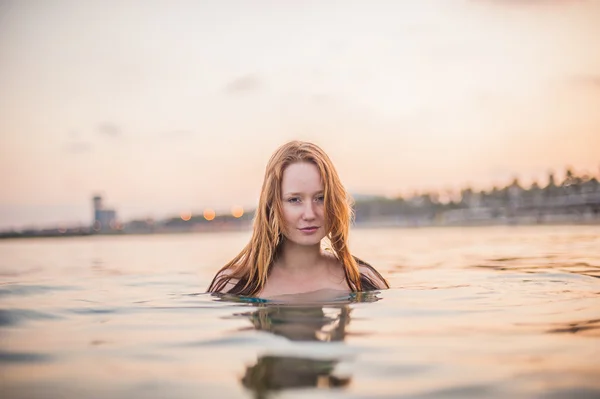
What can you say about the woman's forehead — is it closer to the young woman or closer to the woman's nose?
the young woman

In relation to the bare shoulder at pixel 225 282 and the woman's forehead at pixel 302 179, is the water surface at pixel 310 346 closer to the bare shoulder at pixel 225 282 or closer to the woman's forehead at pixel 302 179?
the bare shoulder at pixel 225 282

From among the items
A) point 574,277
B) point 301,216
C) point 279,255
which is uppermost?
point 301,216

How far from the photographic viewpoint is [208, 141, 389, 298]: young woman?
18.2 ft

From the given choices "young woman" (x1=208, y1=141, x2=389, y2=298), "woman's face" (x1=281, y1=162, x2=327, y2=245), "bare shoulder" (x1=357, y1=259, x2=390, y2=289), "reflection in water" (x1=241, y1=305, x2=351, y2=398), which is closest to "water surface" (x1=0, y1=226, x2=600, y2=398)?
"reflection in water" (x1=241, y1=305, x2=351, y2=398)

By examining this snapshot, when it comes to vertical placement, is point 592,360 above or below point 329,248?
below

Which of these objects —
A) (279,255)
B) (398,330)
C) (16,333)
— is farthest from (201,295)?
(398,330)

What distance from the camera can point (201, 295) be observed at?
22.1 ft

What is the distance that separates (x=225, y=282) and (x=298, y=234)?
120 cm

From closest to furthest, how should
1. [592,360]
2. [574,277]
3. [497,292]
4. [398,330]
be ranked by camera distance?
[592,360] < [398,330] < [497,292] < [574,277]

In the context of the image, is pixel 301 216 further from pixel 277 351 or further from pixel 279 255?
pixel 277 351

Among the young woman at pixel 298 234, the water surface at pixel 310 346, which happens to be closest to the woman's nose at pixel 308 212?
the young woman at pixel 298 234

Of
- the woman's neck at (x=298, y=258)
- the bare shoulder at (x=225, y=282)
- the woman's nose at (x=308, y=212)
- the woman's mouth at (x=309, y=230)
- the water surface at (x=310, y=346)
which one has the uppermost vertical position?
the woman's nose at (x=308, y=212)

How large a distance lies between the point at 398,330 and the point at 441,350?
703 millimetres

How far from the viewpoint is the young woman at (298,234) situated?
18.2 ft
